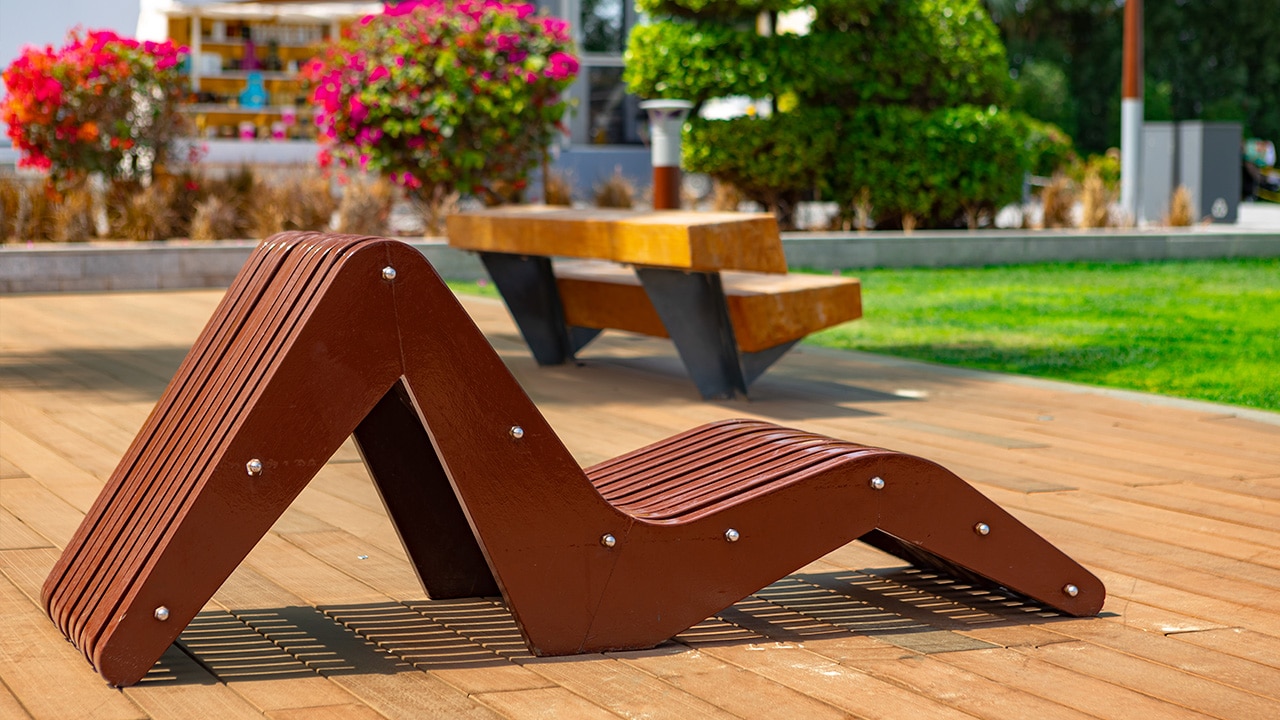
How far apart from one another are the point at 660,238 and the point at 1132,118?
12773 mm

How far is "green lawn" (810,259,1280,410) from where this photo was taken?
311 inches

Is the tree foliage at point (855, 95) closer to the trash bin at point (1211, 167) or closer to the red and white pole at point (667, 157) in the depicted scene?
the trash bin at point (1211, 167)

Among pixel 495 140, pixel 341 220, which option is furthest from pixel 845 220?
pixel 341 220

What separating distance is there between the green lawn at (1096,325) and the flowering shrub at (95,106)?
6763 millimetres

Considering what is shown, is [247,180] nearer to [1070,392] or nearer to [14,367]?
[14,367]

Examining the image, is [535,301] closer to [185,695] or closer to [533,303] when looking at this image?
[533,303]

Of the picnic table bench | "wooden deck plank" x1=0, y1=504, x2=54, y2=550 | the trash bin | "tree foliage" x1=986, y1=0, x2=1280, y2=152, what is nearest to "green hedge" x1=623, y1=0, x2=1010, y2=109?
the trash bin

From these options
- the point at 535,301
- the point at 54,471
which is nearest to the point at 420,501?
the point at 54,471

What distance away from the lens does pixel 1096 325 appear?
994 cm

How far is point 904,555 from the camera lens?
411 cm

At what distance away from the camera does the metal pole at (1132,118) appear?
17.3m

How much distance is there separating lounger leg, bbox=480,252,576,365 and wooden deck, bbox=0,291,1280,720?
5.91 ft

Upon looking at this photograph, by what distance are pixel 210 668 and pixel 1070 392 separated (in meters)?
5.12

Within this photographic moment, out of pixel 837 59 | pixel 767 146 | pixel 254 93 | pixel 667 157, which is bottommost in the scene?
pixel 667 157
